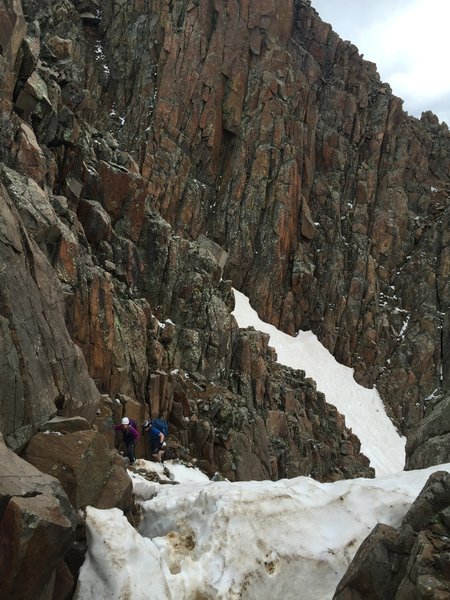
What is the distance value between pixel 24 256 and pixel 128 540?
8112mm

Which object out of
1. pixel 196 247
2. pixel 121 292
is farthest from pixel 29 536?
pixel 196 247

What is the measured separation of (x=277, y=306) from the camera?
60.3 meters

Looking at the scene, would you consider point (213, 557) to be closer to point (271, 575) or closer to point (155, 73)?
point (271, 575)

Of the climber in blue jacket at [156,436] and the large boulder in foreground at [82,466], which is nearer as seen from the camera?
the large boulder in foreground at [82,466]

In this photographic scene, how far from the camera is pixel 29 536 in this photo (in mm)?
7406

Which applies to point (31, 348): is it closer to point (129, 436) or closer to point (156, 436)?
point (129, 436)

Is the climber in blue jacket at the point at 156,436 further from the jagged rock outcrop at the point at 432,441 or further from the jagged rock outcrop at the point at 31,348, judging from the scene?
the jagged rock outcrop at the point at 432,441

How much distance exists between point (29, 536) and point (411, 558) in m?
6.08

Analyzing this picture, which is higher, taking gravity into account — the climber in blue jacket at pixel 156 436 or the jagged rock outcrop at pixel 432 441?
the jagged rock outcrop at pixel 432 441

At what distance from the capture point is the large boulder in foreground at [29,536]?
7.34 m

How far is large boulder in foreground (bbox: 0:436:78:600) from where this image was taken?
7.34 metres

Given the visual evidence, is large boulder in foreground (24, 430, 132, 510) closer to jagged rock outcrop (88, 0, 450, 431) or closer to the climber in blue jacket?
the climber in blue jacket

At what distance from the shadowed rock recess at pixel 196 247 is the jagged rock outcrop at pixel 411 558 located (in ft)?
16.7

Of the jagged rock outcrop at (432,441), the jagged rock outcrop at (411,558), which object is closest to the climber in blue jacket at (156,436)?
the jagged rock outcrop at (432,441)
